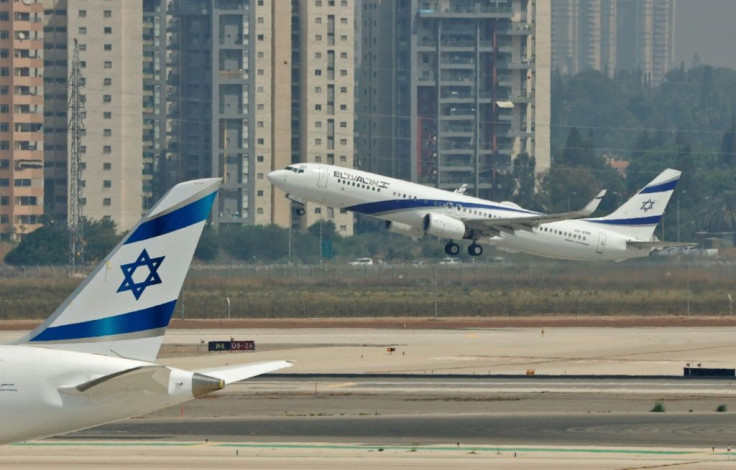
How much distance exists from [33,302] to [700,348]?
149 ft

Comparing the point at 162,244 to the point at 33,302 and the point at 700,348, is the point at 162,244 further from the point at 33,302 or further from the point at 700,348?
the point at 33,302

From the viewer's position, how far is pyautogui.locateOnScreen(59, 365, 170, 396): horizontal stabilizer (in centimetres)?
2698

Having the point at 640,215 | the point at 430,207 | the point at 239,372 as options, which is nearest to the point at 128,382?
the point at 239,372

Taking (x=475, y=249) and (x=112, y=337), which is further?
(x=475, y=249)

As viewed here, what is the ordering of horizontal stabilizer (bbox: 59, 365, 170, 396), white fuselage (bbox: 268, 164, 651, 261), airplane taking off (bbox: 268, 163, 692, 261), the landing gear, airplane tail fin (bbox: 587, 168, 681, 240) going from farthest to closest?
airplane tail fin (bbox: 587, 168, 681, 240)
the landing gear
airplane taking off (bbox: 268, 163, 692, 261)
white fuselage (bbox: 268, 164, 651, 261)
horizontal stabilizer (bbox: 59, 365, 170, 396)

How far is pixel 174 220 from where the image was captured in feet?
93.6

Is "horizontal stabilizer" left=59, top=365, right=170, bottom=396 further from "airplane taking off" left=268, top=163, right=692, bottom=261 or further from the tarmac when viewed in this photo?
"airplane taking off" left=268, top=163, right=692, bottom=261

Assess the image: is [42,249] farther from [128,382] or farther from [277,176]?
[128,382]

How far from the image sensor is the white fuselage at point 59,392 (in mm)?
28047

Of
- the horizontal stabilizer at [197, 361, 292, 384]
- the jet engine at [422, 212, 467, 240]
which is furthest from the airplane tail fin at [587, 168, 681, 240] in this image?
the horizontal stabilizer at [197, 361, 292, 384]

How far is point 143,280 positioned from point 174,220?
1229 mm

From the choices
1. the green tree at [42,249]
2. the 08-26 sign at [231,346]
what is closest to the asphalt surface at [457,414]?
the 08-26 sign at [231,346]

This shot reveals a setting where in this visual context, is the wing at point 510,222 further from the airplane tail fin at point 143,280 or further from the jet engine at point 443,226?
the airplane tail fin at point 143,280

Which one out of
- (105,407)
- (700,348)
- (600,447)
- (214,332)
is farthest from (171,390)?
(214,332)
